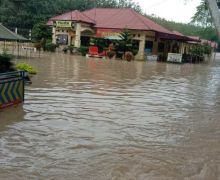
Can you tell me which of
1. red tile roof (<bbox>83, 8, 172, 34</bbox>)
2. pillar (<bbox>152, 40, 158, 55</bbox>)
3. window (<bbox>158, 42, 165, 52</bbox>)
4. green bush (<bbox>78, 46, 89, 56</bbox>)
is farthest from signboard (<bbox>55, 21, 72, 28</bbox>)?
window (<bbox>158, 42, 165, 52</bbox>)

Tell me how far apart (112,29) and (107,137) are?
105 feet

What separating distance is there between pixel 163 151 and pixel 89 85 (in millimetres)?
8200

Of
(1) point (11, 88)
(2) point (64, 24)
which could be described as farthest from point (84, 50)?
(1) point (11, 88)

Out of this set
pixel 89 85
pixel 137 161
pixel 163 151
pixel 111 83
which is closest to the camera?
pixel 137 161

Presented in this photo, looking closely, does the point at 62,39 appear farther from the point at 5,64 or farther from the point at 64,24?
the point at 5,64

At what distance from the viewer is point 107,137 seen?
7227 mm

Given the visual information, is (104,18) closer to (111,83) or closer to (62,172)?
(111,83)

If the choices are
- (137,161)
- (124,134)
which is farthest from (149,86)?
(137,161)

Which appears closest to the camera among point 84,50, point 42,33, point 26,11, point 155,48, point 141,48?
point 84,50

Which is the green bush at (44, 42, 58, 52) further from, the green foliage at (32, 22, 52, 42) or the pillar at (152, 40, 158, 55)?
the pillar at (152, 40, 158, 55)

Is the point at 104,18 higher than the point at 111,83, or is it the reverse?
the point at 104,18

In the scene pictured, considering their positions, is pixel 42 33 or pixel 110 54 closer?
pixel 110 54

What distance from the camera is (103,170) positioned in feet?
18.0

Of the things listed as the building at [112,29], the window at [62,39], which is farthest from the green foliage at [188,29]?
the window at [62,39]
